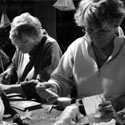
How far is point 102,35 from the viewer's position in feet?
6.47

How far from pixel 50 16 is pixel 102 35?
3.74m

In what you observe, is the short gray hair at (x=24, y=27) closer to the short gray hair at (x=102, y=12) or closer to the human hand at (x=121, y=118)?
the short gray hair at (x=102, y=12)

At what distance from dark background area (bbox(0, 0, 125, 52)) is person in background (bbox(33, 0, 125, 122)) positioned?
3.36 m

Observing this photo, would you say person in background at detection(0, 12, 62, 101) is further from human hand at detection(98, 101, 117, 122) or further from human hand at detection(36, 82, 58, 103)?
human hand at detection(98, 101, 117, 122)

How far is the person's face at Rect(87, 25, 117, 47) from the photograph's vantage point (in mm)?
1942

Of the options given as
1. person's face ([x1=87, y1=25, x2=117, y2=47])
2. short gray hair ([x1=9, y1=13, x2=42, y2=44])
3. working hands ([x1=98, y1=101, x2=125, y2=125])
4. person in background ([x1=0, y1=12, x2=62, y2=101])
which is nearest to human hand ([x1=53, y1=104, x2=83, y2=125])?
working hands ([x1=98, y1=101, x2=125, y2=125])

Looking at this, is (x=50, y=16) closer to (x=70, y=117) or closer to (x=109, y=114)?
(x=70, y=117)

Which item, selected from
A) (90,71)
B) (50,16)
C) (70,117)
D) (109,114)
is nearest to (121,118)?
(109,114)

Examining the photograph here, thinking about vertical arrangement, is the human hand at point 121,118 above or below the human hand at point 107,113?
below

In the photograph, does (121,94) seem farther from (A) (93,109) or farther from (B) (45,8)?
(B) (45,8)

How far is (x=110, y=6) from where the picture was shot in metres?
1.91

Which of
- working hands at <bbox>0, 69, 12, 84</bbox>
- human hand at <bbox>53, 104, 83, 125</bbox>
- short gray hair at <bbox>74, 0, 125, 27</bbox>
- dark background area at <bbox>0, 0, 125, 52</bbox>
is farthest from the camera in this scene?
dark background area at <bbox>0, 0, 125, 52</bbox>

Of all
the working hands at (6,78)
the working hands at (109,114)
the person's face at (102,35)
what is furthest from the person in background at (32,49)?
the working hands at (109,114)

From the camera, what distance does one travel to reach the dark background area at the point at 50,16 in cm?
563
